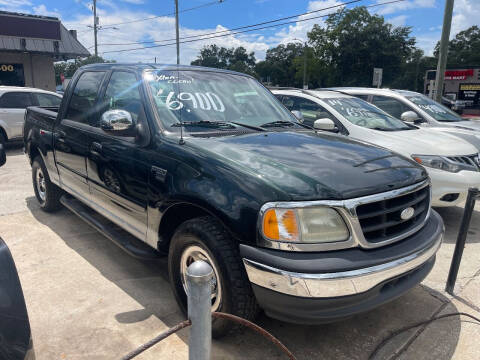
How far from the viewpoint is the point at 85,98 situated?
404 cm

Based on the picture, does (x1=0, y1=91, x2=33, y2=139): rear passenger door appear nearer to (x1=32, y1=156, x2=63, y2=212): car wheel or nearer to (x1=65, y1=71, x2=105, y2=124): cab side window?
(x1=32, y1=156, x2=63, y2=212): car wheel

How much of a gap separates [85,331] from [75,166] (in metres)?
1.80

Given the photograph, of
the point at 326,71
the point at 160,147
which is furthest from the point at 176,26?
the point at 326,71

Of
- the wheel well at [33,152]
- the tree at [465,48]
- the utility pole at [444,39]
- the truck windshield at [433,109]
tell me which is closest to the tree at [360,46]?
the tree at [465,48]

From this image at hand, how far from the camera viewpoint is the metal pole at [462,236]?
313 cm

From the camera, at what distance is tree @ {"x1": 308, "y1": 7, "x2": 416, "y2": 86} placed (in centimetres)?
5106

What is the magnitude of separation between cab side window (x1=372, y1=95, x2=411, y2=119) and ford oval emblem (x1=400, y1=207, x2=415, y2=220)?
542 centimetres

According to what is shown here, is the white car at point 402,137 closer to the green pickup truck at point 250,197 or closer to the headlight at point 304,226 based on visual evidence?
the green pickup truck at point 250,197

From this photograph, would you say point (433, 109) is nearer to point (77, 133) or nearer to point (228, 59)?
point (77, 133)

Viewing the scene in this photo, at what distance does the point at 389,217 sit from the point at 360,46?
54.2 m

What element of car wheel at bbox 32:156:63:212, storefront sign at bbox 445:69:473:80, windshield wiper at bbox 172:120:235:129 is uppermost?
storefront sign at bbox 445:69:473:80

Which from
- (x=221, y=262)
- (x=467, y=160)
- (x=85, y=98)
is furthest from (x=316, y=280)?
(x=467, y=160)

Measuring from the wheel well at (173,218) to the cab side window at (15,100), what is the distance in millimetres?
8755

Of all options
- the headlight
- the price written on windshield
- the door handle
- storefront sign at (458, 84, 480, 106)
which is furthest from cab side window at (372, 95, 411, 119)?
storefront sign at (458, 84, 480, 106)
